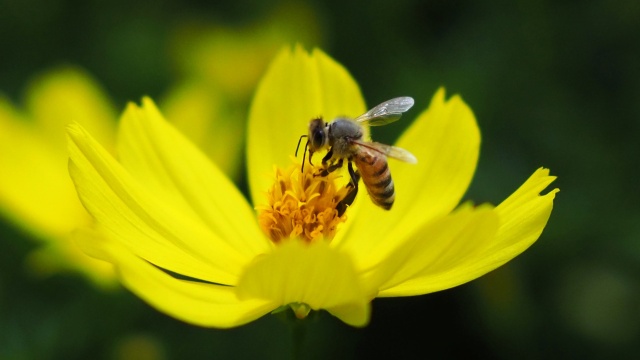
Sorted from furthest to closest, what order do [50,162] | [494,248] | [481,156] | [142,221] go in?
[50,162], [481,156], [142,221], [494,248]

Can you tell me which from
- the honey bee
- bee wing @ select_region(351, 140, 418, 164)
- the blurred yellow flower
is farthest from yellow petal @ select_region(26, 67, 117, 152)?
bee wing @ select_region(351, 140, 418, 164)

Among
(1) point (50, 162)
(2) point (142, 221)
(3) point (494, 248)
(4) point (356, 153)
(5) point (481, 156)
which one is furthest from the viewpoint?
(1) point (50, 162)

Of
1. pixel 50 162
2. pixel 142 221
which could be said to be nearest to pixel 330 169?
pixel 142 221

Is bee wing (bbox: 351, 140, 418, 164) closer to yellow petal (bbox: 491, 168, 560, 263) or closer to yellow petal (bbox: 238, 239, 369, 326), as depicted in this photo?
yellow petal (bbox: 491, 168, 560, 263)

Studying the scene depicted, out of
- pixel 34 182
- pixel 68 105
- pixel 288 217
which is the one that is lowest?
pixel 34 182

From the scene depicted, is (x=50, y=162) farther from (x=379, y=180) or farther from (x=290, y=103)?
(x=379, y=180)

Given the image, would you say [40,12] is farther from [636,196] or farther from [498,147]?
[636,196]
